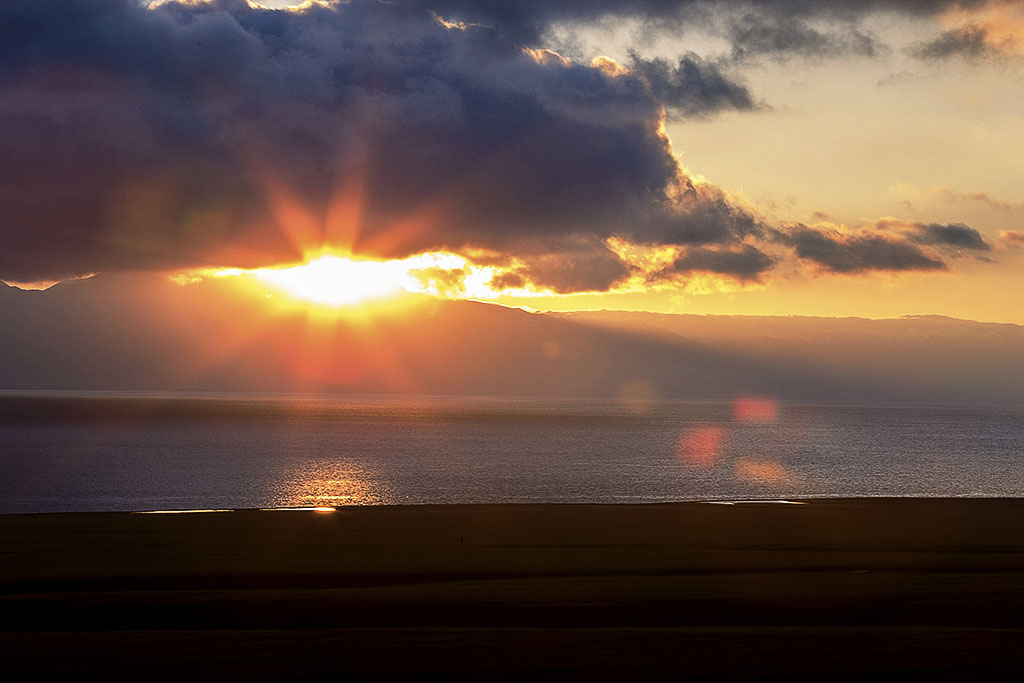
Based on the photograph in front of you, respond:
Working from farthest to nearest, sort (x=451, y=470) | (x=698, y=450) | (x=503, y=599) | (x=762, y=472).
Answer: (x=698, y=450)
(x=762, y=472)
(x=451, y=470)
(x=503, y=599)

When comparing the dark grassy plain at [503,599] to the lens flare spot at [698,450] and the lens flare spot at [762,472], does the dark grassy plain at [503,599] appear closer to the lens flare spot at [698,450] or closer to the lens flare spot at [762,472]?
the lens flare spot at [762,472]

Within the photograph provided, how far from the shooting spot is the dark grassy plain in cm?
1355

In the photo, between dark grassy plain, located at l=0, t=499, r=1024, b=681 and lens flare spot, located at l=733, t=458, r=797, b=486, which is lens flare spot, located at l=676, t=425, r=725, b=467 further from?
dark grassy plain, located at l=0, t=499, r=1024, b=681

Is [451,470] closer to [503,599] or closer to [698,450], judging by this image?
[698,450]

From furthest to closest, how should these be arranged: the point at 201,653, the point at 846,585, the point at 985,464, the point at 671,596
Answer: the point at 985,464 < the point at 846,585 < the point at 671,596 < the point at 201,653

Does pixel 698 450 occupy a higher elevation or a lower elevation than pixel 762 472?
higher

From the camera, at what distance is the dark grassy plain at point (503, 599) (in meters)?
13.5

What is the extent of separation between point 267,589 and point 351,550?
5452 mm

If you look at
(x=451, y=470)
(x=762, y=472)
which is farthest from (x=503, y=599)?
(x=762, y=472)

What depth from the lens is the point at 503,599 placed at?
60.4 feet

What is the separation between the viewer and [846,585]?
20094mm

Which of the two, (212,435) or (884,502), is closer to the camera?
(884,502)

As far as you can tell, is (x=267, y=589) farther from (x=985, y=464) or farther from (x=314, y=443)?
(x=314, y=443)

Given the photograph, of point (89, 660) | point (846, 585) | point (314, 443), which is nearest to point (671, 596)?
point (846, 585)
